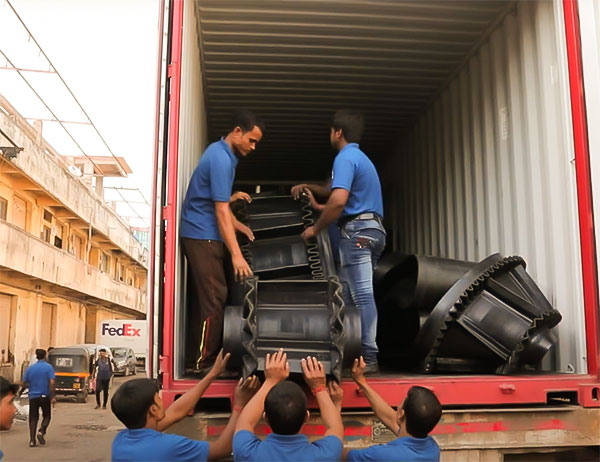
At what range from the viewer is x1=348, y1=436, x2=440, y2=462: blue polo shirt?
2611 millimetres

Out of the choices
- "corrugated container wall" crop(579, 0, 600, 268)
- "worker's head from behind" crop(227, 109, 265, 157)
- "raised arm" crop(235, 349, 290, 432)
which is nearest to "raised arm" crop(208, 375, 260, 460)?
"raised arm" crop(235, 349, 290, 432)

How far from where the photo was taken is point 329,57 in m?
6.64

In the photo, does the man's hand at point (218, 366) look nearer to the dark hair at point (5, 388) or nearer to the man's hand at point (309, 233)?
the dark hair at point (5, 388)

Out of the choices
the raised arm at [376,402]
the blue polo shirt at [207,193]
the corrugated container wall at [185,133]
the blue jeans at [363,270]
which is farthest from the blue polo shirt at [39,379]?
the raised arm at [376,402]

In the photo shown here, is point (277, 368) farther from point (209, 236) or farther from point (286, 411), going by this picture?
point (209, 236)

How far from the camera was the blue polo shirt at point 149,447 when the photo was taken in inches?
103

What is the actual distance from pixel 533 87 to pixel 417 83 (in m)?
2.34

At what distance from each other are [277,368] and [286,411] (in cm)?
73

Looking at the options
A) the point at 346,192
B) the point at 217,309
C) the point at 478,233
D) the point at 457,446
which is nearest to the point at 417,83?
the point at 478,233

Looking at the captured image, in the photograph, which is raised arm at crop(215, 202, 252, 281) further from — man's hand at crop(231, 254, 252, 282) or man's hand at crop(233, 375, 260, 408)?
man's hand at crop(233, 375, 260, 408)

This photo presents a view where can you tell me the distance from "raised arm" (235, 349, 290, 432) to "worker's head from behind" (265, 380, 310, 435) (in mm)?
402

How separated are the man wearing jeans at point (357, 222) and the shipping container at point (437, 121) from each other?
1.51ft

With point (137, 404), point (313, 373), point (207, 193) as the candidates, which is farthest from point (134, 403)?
point (207, 193)

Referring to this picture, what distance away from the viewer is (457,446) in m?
3.65
